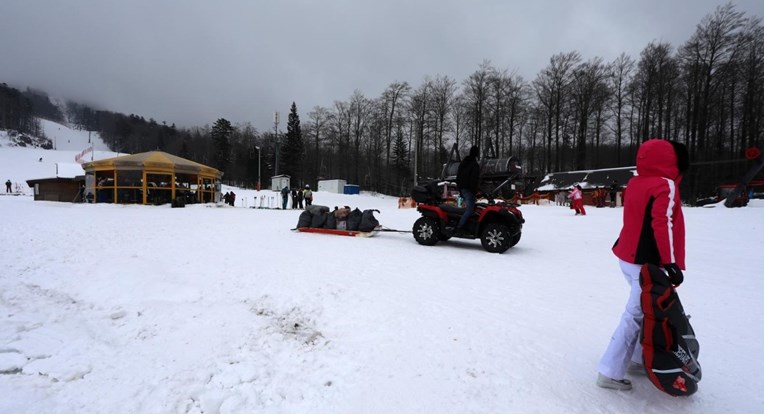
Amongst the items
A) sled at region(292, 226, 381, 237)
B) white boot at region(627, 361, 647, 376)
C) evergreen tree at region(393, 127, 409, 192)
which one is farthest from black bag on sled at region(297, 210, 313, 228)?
evergreen tree at region(393, 127, 409, 192)

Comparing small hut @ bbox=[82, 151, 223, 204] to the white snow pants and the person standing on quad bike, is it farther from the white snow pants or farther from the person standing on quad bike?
the white snow pants

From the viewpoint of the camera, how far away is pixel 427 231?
8.14m

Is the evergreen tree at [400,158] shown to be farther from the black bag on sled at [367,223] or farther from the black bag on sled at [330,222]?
the black bag on sled at [367,223]

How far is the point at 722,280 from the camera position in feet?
17.3

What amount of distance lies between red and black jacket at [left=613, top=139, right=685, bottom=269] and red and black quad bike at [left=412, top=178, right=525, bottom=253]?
16.4ft

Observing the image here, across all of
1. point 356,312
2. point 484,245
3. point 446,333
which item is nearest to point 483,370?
point 446,333

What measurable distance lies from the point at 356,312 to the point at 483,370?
156 cm

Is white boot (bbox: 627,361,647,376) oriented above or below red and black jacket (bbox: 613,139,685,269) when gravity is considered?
below

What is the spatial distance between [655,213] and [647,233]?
149 mm

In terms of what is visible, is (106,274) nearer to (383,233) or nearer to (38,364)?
(38,364)

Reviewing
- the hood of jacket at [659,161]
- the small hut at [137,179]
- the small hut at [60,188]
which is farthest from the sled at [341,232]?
the small hut at [60,188]

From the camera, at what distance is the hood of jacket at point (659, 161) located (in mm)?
2246

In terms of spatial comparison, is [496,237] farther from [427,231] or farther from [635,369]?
[635,369]

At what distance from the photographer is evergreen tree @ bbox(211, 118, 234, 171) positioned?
2553 inches
